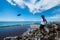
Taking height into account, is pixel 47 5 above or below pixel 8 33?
above

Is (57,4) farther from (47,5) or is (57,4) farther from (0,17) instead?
(0,17)

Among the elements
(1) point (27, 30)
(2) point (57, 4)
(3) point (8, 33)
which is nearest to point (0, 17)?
(3) point (8, 33)

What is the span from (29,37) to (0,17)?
64 cm

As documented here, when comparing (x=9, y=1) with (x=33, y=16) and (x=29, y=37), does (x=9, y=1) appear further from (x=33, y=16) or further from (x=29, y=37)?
(x=29, y=37)

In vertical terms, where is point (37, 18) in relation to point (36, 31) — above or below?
above

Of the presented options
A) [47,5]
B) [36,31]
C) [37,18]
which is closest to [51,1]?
[47,5]

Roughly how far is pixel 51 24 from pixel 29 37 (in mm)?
466

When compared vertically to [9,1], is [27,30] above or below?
below

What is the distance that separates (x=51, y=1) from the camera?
2797mm

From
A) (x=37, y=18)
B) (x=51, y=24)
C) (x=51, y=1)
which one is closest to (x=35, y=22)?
(x=37, y=18)

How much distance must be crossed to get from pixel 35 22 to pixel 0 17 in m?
0.64

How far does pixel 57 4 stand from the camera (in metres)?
2.79

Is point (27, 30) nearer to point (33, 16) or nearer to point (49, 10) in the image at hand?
point (33, 16)

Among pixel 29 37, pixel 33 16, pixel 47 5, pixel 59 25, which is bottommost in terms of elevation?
pixel 29 37
